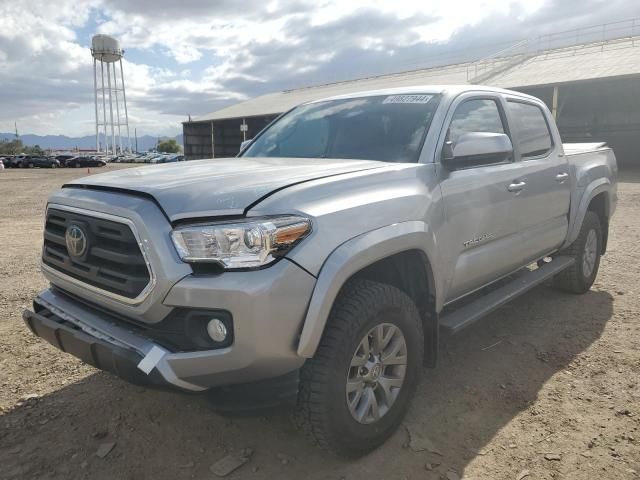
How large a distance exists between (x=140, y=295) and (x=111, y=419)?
1.19 meters

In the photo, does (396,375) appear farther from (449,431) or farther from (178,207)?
(178,207)

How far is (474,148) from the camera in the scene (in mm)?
2893

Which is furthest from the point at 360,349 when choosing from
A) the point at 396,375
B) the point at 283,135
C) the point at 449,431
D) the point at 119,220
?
the point at 283,135

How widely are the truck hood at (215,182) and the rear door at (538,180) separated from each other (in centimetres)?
154

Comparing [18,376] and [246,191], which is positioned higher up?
[246,191]

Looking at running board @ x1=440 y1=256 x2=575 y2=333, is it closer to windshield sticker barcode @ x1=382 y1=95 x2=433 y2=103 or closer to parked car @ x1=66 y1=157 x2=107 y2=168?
windshield sticker barcode @ x1=382 y1=95 x2=433 y2=103

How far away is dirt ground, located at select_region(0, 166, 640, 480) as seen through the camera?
2.46m

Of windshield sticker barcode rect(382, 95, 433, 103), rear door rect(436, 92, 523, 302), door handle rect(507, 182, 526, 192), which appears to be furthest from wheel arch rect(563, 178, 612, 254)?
windshield sticker barcode rect(382, 95, 433, 103)

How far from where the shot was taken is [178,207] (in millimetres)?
2125

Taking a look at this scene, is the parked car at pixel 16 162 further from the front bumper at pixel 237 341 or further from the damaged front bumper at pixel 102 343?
the front bumper at pixel 237 341

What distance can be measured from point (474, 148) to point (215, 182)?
1.52 meters

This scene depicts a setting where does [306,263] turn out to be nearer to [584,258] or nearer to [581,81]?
[584,258]

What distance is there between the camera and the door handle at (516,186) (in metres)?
3.50

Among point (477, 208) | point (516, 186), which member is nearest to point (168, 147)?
point (516, 186)
